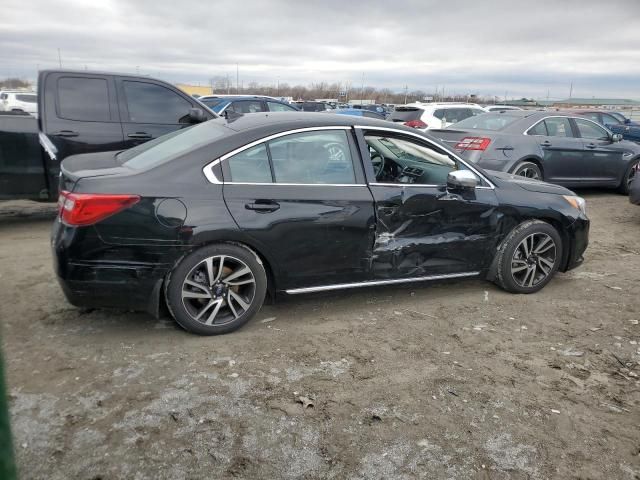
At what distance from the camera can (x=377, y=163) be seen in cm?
427

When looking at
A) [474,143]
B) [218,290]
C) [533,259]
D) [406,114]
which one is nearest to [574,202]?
[533,259]

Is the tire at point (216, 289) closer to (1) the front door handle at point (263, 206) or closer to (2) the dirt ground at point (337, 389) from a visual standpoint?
(2) the dirt ground at point (337, 389)

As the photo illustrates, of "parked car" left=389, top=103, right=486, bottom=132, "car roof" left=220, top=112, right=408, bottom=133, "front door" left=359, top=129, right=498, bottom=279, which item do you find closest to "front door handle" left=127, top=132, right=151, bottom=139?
"car roof" left=220, top=112, right=408, bottom=133

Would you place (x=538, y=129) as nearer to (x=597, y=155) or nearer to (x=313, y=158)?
(x=597, y=155)

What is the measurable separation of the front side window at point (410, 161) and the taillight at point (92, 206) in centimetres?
199

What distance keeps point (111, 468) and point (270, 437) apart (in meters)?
0.75

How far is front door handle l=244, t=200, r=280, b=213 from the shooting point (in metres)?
3.58

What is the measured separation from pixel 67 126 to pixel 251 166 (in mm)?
3382

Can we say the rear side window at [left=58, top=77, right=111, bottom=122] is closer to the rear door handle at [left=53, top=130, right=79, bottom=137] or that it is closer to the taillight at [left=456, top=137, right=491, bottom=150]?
the rear door handle at [left=53, top=130, right=79, bottom=137]

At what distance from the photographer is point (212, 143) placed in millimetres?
3623

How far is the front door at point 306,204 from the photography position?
361 cm

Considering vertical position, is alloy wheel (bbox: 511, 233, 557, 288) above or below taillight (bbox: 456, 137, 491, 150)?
below

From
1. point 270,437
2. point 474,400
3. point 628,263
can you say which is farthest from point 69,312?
point 628,263

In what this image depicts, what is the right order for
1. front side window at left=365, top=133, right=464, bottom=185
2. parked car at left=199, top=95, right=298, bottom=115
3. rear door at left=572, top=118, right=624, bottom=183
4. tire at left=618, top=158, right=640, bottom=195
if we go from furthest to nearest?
parked car at left=199, top=95, right=298, bottom=115 < tire at left=618, top=158, right=640, bottom=195 < rear door at left=572, top=118, right=624, bottom=183 < front side window at left=365, top=133, right=464, bottom=185
